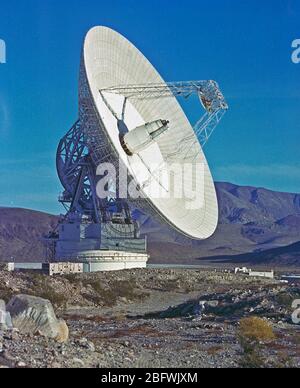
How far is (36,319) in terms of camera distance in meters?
19.2

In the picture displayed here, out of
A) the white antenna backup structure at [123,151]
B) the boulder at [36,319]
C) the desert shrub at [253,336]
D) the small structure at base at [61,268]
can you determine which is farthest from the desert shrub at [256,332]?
the small structure at base at [61,268]

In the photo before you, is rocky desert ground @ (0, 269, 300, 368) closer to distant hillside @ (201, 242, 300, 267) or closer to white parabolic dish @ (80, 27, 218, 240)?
white parabolic dish @ (80, 27, 218, 240)

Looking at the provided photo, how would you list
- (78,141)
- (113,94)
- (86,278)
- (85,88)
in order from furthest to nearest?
1. (78,141)
2. (86,278)
3. (113,94)
4. (85,88)

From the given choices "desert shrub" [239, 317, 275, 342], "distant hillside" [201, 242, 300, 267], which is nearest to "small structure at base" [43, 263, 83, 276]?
"desert shrub" [239, 317, 275, 342]

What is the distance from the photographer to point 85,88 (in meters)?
41.2

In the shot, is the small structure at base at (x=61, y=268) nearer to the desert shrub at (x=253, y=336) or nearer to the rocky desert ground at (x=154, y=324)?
the rocky desert ground at (x=154, y=324)

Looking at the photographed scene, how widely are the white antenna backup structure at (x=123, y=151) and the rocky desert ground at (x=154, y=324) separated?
3.89 meters

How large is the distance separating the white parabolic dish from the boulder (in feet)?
72.9

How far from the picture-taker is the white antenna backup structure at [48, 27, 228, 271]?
43.4 metres

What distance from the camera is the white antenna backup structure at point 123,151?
4344cm
